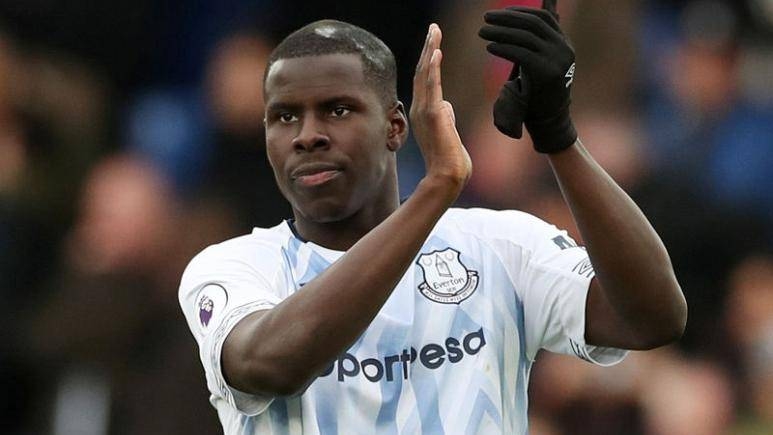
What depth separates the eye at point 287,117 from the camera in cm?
436

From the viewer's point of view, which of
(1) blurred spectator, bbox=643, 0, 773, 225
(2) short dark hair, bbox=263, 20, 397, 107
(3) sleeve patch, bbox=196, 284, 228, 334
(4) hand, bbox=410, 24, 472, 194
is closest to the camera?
(4) hand, bbox=410, 24, 472, 194

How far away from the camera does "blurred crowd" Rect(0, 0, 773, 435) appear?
723 centimetres

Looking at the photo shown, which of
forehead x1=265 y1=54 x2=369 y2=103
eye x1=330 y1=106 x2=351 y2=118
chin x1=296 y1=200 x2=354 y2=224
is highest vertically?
forehead x1=265 y1=54 x2=369 y2=103

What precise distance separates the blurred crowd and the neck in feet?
7.79

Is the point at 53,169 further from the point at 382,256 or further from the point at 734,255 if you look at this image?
the point at 382,256

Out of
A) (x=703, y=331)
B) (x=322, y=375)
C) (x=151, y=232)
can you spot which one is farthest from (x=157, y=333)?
(x=322, y=375)

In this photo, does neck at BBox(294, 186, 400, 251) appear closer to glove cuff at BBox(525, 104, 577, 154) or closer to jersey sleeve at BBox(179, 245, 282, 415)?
jersey sleeve at BBox(179, 245, 282, 415)

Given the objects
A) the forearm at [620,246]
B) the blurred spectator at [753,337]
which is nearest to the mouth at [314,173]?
the forearm at [620,246]

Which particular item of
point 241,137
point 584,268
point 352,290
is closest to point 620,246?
point 584,268

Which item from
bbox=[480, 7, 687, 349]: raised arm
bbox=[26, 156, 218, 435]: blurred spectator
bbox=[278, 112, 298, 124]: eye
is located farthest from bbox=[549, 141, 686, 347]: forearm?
bbox=[26, 156, 218, 435]: blurred spectator

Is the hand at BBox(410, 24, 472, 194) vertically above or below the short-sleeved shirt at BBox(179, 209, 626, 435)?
above

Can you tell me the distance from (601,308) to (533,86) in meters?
0.66

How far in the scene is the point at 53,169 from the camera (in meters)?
8.28

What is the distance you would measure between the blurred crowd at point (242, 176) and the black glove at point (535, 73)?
3.08 metres
